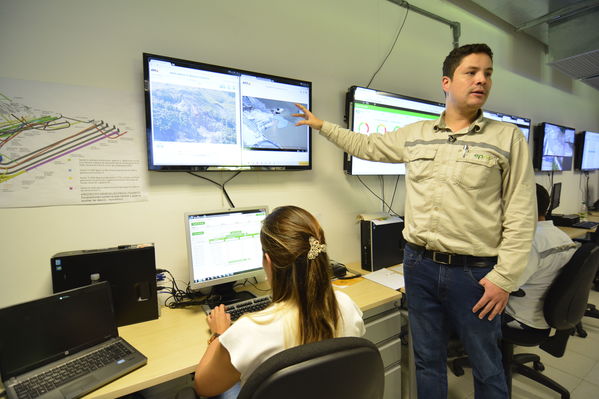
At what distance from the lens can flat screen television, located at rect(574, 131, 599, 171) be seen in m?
4.46

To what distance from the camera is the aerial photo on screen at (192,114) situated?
145 centimetres

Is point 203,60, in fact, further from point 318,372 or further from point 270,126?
point 318,372

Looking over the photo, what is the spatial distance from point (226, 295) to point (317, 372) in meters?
1.05

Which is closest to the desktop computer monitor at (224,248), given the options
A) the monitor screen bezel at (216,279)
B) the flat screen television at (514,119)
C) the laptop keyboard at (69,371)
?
the monitor screen bezel at (216,279)

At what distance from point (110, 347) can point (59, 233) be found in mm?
572

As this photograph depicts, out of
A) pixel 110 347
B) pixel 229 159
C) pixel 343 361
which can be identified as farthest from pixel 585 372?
pixel 110 347

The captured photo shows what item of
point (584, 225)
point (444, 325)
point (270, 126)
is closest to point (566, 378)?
point (444, 325)

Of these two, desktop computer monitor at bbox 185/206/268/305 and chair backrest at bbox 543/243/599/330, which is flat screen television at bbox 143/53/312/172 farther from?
chair backrest at bbox 543/243/599/330

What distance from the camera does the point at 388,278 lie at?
1876 millimetres

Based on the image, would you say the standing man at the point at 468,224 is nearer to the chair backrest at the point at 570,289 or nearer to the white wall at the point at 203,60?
A: the chair backrest at the point at 570,289

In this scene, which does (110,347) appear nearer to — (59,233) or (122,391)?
(122,391)

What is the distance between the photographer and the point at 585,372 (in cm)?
212

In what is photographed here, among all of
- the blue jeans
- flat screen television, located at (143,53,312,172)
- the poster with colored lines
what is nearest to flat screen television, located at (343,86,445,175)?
flat screen television, located at (143,53,312,172)

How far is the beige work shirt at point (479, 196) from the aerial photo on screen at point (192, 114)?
1012 millimetres
